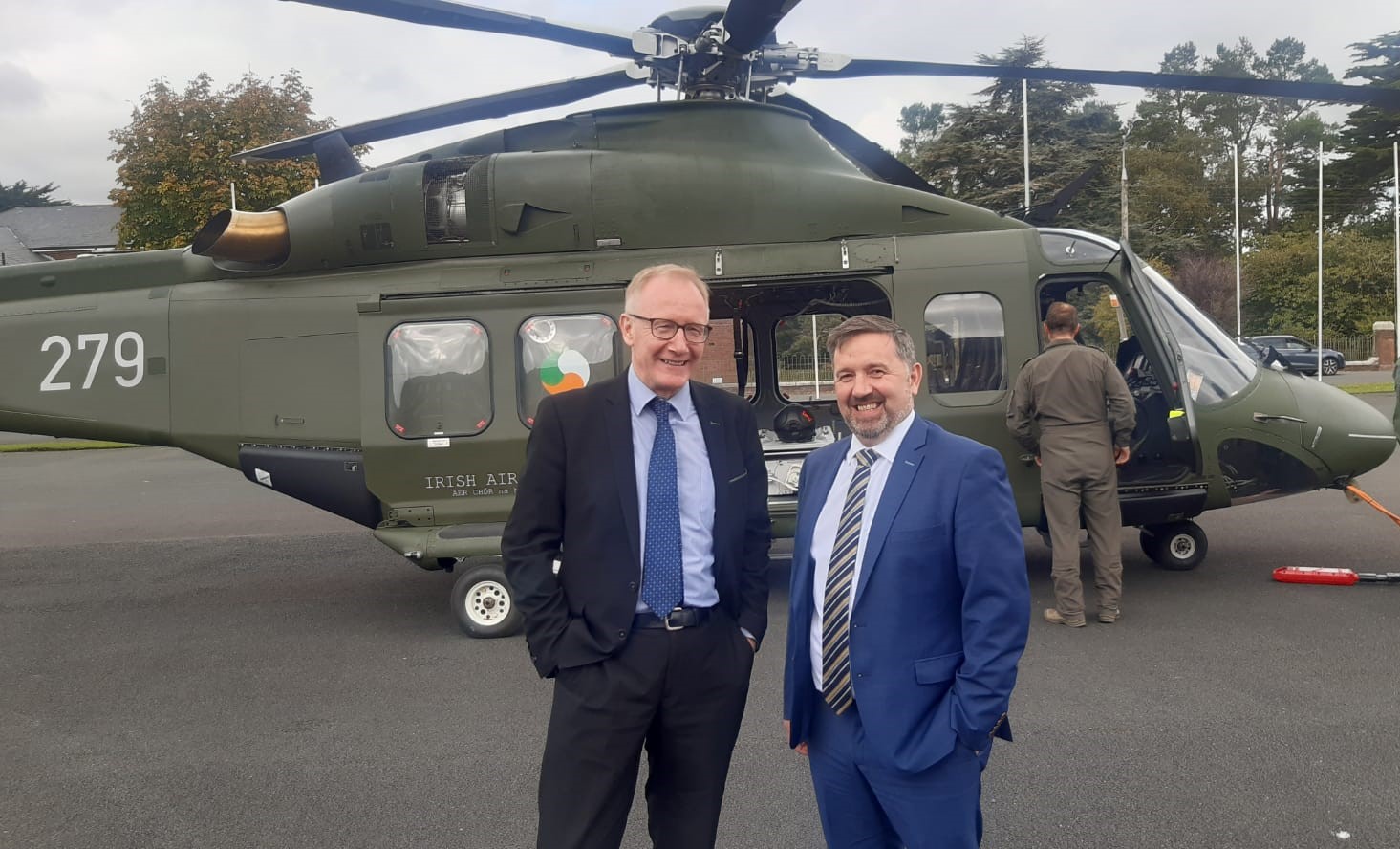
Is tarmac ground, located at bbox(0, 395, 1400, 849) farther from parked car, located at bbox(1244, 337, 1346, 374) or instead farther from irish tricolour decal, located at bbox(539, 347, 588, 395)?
parked car, located at bbox(1244, 337, 1346, 374)

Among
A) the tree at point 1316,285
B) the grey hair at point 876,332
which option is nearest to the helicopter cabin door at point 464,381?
the grey hair at point 876,332

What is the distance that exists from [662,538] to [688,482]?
6.5 inches

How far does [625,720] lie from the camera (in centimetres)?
239

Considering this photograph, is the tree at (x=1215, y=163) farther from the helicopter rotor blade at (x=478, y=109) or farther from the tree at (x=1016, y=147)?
the helicopter rotor blade at (x=478, y=109)

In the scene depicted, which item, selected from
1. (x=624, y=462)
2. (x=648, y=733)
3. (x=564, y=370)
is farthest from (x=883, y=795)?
(x=564, y=370)

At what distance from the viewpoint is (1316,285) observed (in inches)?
1638

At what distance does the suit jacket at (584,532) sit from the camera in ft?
7.86

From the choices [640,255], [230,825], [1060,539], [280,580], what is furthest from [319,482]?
[1060,539]

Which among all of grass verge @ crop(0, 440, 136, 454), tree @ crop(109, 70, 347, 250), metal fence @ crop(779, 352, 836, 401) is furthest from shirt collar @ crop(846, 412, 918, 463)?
tree @ crop(109, 70, 347, 250)

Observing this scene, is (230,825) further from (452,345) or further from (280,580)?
(280,580)

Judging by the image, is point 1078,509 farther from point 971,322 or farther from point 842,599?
point 842,599

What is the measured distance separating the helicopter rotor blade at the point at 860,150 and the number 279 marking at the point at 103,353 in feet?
15.6

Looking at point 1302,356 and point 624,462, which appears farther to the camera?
point 1302,356

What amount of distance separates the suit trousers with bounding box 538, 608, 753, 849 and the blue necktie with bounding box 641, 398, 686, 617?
0.09m
